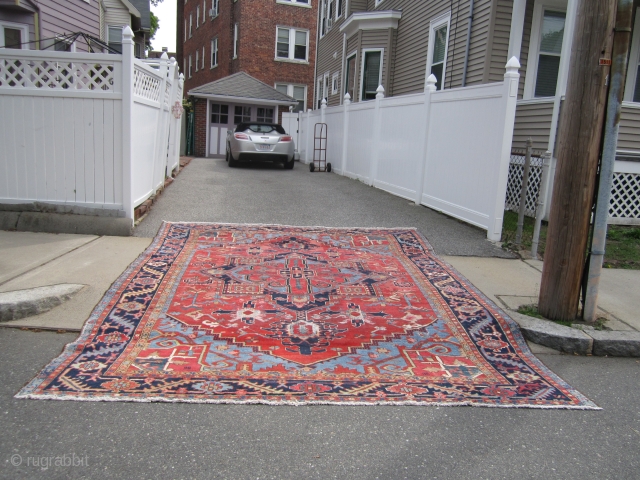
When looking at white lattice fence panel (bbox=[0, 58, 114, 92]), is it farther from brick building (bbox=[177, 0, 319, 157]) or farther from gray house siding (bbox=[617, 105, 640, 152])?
brick building (bbox=[177, 0, 319, 157])

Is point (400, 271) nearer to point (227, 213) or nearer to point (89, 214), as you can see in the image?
point (227, 213)

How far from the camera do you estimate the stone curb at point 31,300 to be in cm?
467

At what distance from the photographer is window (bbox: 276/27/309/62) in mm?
29312

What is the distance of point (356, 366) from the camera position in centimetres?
413

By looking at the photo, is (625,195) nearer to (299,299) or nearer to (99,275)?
(299,299)

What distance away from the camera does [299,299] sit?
17.6 ft

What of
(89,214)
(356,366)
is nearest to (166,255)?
(89,214)

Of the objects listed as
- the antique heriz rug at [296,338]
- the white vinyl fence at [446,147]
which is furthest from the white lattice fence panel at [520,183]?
the antique heriz rug at [296,338]

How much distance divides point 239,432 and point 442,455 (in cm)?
116

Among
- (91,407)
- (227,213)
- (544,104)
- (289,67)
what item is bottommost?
(91,407)

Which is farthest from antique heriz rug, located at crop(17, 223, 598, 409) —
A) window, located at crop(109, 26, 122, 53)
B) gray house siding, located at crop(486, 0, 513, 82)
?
window, located at crop(109, 26, 122, 53)

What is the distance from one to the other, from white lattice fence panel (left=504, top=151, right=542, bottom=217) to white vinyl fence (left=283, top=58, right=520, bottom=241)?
184cm

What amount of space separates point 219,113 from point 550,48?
56.8ft

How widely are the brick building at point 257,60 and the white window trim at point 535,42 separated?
15.3m
